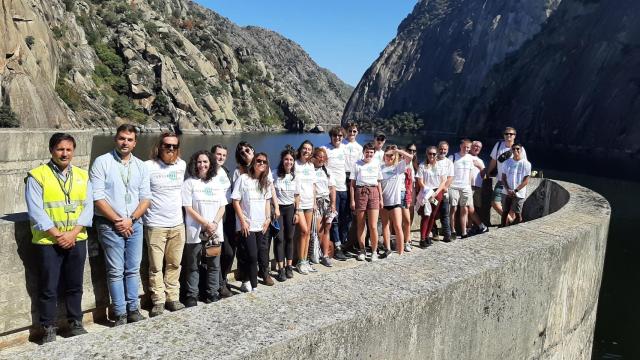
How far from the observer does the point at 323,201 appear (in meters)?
7.14

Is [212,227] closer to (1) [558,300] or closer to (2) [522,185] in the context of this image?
(1) [558,300]

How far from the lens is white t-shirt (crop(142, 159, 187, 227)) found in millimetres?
4902

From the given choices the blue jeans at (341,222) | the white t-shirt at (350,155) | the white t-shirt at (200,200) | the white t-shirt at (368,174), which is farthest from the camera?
the white t-shirt at (350,155)

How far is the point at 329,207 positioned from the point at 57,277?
12.7 feet

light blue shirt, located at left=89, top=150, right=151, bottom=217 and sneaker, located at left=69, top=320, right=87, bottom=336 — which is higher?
light blue shirt, located at left=89, top=150, right=151, bottom=217

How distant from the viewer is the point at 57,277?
412 cm

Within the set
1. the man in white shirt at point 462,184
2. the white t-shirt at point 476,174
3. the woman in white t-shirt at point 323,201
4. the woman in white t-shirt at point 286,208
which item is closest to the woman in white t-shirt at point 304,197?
the woman in white t-shirt at point 286,208

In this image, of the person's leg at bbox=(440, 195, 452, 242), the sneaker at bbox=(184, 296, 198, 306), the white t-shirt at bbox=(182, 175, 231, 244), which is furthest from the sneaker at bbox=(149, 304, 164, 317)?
the person's leg at bbox=(440, 195, 452, 242)

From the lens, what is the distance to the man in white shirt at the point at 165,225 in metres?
4.89

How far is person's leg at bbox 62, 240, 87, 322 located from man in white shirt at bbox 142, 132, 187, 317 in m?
0.70

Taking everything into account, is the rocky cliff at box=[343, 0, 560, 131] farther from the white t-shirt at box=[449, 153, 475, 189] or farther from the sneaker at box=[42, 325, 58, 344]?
the sneaker at box=[42, 325, 58, 344]

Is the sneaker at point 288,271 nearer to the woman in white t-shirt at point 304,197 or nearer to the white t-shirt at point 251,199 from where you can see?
the woman in white t-shirt at point 304,197

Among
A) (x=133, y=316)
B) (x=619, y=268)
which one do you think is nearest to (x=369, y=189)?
(x=133, y=316)

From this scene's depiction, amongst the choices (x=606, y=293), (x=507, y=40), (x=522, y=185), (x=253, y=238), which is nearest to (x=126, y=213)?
(x=253, y=238)
